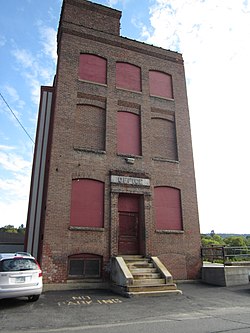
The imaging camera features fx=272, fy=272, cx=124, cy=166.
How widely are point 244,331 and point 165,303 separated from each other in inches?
136

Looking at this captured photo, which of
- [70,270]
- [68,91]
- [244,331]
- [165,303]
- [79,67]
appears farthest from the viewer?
[79,67]

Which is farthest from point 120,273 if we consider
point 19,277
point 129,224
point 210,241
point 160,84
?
point 210,241

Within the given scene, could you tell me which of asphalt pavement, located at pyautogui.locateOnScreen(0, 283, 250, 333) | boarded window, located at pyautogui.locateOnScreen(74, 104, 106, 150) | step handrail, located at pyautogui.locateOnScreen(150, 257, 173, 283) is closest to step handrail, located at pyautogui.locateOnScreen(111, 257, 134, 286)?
asphalt pavement, located at pyautogui.locateOnScreen(0, 283, 250, 333)

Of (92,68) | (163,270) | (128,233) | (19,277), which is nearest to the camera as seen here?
(19,277)

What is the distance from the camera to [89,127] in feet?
47.8

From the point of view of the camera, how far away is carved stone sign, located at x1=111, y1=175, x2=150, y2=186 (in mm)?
13761

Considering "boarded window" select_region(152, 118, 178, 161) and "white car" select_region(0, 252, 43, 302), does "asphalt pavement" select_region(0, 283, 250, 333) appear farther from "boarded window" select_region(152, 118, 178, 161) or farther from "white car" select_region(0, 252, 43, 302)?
"boarded window" select_region(152, 118, 178, 161)

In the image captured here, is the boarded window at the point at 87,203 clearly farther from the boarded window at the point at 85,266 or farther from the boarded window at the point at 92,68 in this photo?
the boarded window at the point at 92,68

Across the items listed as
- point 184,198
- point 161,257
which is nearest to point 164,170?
point 184,198

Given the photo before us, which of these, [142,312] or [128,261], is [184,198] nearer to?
[128,261]

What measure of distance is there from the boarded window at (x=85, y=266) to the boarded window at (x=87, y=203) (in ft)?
4.63

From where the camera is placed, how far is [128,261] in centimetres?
1251

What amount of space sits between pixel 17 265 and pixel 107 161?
277 inches

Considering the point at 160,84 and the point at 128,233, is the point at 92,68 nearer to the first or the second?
the point at 160,84
